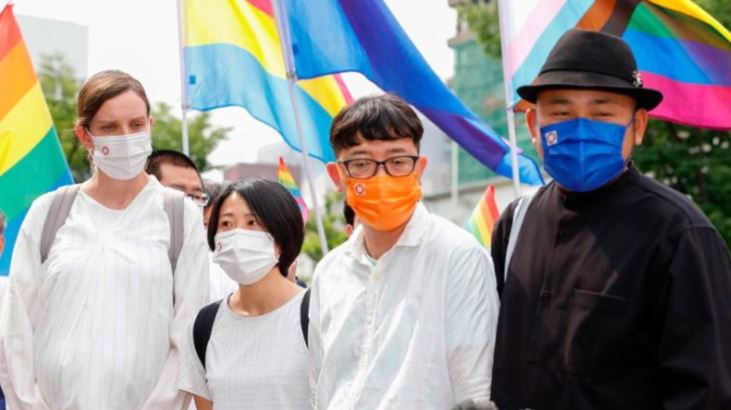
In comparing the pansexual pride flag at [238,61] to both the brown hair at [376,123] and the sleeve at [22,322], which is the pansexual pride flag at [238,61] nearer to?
the sleeve at [22,322]

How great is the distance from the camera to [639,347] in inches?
123

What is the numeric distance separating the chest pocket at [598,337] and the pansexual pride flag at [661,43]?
322 cm

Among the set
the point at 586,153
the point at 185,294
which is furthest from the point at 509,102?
the point at 586,153

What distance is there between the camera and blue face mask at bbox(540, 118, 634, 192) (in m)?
3.23

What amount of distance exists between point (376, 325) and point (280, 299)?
839mm

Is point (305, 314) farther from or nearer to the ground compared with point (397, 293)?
nearer to the ground

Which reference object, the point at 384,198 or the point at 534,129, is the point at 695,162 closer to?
the point at 534,129

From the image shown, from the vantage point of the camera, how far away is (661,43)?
650cm

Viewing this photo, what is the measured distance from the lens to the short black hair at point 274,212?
4.28 meters

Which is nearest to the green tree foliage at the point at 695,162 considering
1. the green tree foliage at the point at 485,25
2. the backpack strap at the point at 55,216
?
the green tree foliage at the point at 485,25

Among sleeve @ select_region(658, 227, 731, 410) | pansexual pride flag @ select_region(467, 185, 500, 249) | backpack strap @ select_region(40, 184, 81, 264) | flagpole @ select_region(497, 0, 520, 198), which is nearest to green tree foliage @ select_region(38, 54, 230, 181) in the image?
pansexual pride flag @ select_region(467, 185, 500, 249)

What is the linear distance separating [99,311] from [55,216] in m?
0.44

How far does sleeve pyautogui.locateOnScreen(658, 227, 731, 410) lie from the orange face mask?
2.88 feet

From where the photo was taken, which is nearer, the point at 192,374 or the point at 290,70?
the point at 192,374
